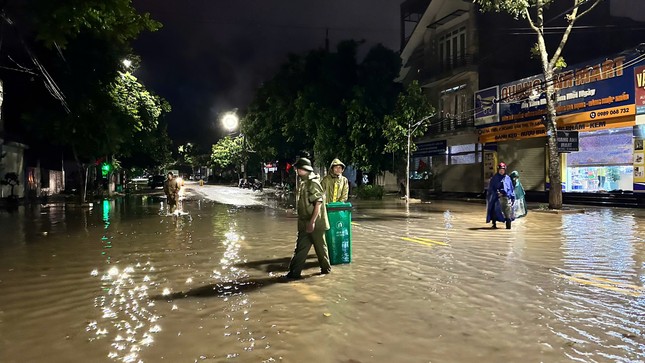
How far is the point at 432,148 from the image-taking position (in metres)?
35.8

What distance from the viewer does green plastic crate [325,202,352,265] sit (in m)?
7.76

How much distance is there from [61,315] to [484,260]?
662 centimetres

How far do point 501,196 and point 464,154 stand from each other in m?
21.1

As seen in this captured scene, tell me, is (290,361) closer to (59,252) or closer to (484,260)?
(484,260)

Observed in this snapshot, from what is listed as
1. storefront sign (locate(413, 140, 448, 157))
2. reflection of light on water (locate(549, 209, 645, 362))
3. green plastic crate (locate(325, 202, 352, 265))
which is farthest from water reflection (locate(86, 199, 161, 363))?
storefront sign (locate(413, 140, 448, 157))

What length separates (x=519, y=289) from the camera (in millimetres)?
6496

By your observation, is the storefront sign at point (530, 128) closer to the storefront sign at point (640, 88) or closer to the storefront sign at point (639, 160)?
the storefront sign at point (639, 160)

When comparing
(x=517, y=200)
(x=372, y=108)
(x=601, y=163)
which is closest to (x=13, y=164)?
(x=372, y=108)

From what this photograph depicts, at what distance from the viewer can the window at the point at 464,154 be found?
32031 mm

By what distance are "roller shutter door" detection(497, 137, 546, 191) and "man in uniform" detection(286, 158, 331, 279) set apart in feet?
75.1

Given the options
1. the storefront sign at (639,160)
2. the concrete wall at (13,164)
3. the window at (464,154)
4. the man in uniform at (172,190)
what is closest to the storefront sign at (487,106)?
the window at (464,154)

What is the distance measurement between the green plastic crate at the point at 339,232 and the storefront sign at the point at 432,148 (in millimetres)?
27855

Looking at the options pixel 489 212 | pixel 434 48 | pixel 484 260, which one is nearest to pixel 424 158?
pixel 434 48

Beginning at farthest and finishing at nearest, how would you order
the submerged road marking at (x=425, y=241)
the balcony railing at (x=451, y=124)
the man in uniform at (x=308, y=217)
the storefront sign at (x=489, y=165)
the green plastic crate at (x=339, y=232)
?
the balcony railing at (x=451, y=124), the storefront sign at (x=489, y=165), the submerged road marking at (x=425, y=241), the green plastic crate at (x=339, y=232), the man in uniform at (x=308, y=217)
